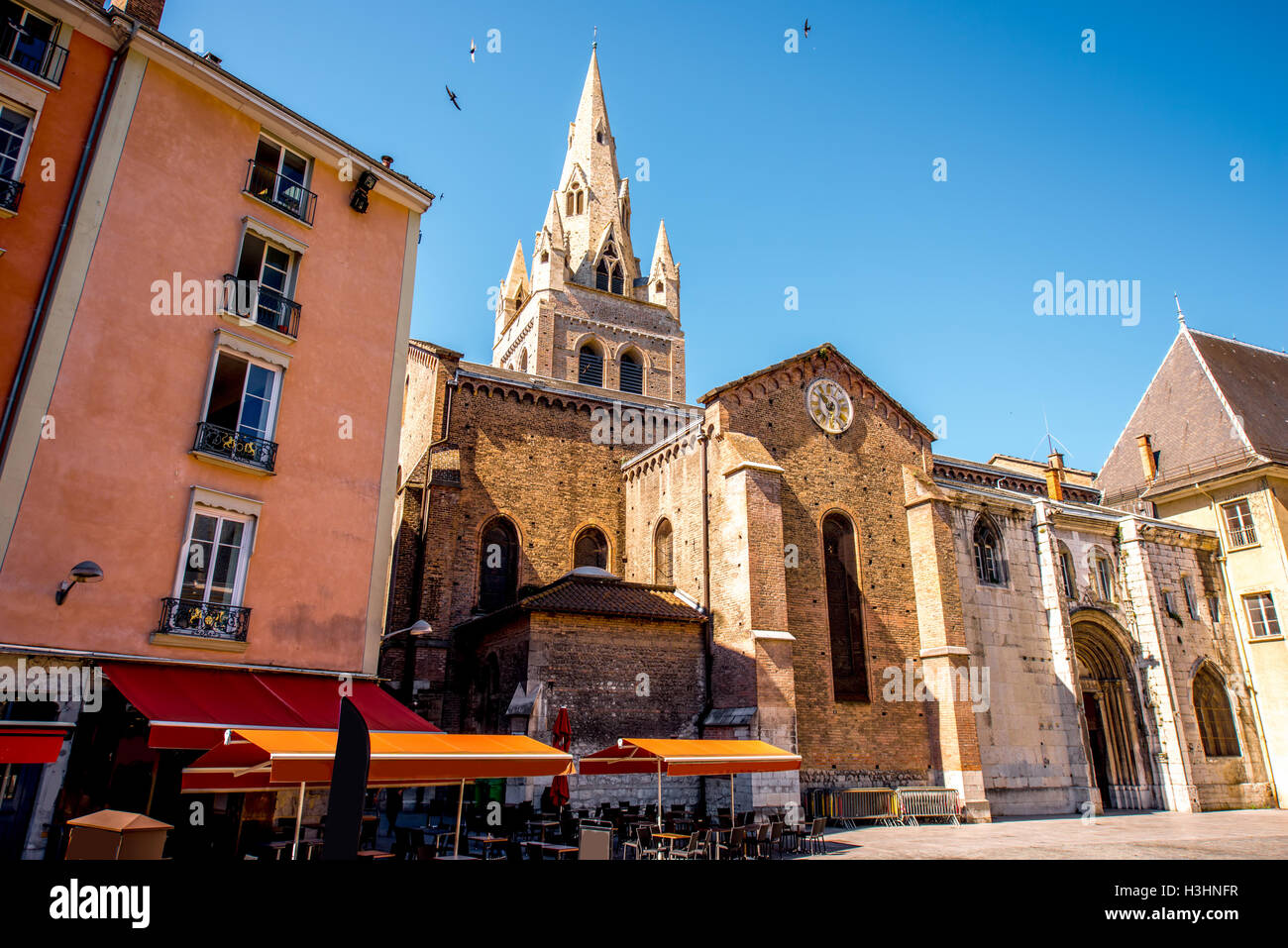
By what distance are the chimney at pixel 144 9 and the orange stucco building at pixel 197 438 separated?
180cm

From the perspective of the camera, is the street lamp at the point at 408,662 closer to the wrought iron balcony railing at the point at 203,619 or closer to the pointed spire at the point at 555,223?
the wrought iron balcony railing at the point at 203,619

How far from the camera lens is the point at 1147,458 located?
106 ft

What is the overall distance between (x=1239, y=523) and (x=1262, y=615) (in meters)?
3.43

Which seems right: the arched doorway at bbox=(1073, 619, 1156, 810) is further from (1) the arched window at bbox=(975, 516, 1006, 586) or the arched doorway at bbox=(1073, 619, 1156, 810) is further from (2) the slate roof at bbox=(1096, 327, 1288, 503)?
(2) the slate roof at bbox=(1096, 327, 1288, 503)

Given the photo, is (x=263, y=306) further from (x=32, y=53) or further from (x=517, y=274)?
(x=517, y=274)

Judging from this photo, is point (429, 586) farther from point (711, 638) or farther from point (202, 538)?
point (202, 538)

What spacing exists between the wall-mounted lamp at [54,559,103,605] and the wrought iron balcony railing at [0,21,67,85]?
7.66 metres

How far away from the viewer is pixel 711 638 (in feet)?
64.7

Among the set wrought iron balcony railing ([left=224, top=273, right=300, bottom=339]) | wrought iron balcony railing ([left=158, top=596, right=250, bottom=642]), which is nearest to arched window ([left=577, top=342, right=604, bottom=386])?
wrought iron balcony railing ([left=224, top=273, right=300, bottom=339])

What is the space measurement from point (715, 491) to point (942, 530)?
738 centimetres

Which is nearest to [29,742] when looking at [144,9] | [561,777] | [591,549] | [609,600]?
[561,777]

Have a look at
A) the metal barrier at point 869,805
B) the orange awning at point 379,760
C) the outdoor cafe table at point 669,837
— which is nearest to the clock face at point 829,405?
the metal barrier at point 869,805
